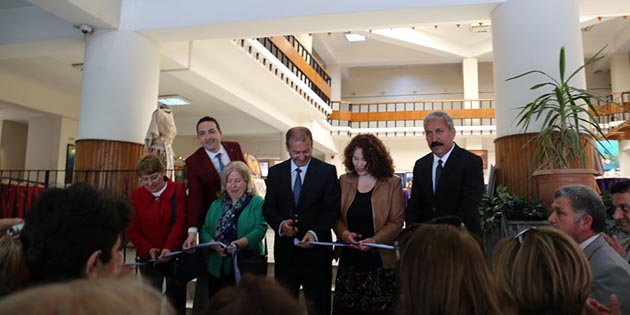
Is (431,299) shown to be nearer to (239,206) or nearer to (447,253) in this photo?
(447,253)

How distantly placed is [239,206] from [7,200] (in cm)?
530

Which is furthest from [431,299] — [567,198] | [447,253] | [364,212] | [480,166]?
[480,166]

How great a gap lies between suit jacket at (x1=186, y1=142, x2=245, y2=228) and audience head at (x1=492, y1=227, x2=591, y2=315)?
7.66ft

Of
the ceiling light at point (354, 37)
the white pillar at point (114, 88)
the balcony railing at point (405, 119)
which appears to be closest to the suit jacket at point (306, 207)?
the white pillar at point (114, 88)

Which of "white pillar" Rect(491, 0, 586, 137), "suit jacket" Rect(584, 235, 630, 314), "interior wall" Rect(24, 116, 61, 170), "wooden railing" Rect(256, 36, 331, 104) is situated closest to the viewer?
"suit jacket" Rect(584, 235, 630, 314)

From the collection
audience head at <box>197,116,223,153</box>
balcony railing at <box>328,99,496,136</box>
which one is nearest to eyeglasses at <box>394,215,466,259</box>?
audience head at <box>197,116,223,153</box>

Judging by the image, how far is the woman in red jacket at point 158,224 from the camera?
308 cm

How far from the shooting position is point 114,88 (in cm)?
608

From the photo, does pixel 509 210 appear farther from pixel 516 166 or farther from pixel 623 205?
pixel 623 205

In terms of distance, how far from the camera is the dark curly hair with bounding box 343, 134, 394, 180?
119 inches

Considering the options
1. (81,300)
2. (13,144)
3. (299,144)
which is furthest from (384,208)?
(13,144)

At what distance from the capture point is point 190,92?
1084 centimetres

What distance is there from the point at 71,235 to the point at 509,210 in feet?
12.9

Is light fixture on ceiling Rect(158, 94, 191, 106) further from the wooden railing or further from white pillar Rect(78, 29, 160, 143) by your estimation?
white pillar Rect(78, 29, 160, 143)
